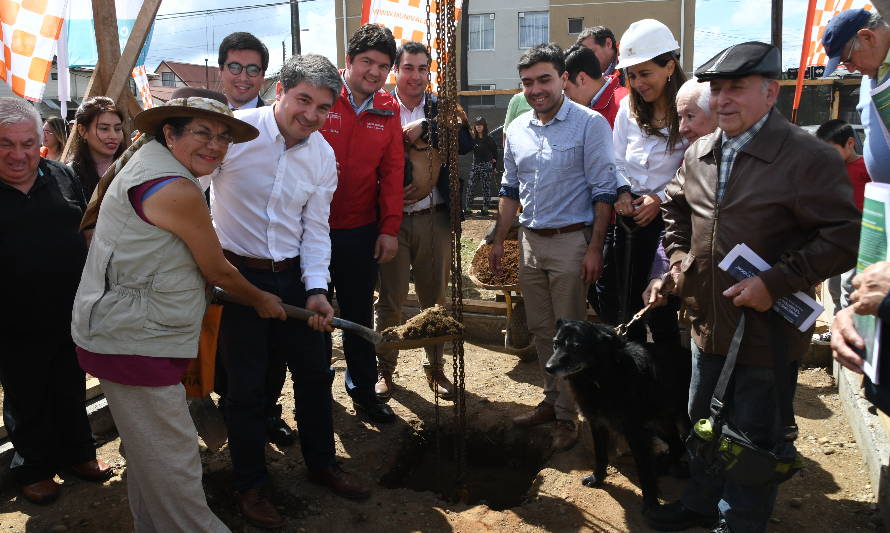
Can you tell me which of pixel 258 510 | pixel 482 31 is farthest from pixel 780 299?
pixel 482 31

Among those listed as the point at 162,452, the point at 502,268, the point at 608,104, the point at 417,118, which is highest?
the point at 608,104

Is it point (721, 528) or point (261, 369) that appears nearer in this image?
point (721, 528)

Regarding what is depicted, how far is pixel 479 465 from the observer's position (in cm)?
474

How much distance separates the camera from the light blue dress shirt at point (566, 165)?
417 cm

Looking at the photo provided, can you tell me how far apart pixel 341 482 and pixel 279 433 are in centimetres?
82

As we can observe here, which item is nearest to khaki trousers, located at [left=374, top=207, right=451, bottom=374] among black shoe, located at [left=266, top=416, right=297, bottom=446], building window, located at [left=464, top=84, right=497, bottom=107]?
black shoe, located at [left=266, top=416, right=297, bottom=446]

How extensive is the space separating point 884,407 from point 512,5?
118 feet

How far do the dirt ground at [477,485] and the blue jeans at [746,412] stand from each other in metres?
0.63

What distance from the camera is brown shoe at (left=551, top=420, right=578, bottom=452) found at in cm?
441

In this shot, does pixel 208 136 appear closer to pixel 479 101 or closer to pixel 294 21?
pixel 479 101

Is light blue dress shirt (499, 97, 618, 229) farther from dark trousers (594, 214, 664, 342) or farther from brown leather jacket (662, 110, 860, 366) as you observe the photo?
brown leather jacket (662, 110, 860, 366)

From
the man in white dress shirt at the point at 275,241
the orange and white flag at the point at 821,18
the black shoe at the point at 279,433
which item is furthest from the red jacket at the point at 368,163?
the orange and white flag at the point at 821,18

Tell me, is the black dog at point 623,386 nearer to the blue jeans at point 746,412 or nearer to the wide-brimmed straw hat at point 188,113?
the blue jeans at point 746,412

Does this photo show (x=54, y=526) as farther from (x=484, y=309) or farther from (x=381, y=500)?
(x=484, y=309)
